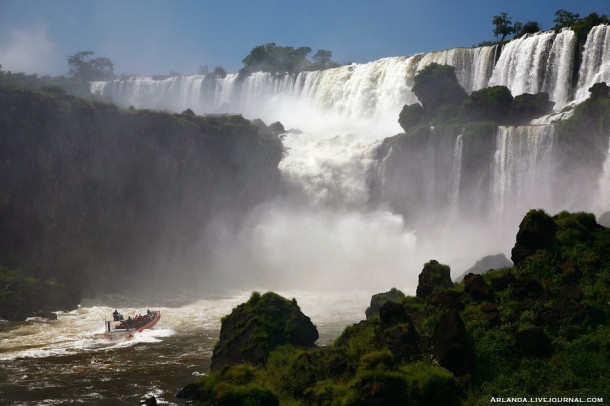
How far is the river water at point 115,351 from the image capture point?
21.5 m

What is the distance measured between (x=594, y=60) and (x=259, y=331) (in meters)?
41.8

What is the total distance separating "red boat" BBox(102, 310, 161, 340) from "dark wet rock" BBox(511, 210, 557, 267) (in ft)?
75.4

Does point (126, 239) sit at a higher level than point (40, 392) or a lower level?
higher

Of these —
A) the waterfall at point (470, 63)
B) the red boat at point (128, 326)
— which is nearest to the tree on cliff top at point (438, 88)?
the waterfall at point (470, 63)

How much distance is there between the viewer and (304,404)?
55.8ft

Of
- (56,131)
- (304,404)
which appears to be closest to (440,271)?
(304,404)

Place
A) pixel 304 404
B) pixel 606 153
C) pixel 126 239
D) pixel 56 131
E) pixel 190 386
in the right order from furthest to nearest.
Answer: pixel 126 239 < pixel 56 131 < pixel 606 153 < pixel 190 386 < pixel 304 404

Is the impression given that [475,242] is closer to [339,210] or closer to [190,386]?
[339,210]

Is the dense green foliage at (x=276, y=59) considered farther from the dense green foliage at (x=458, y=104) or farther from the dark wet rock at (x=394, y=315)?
the dark wet rock at (x=394, y=315)

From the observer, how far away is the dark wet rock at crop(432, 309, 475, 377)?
55.6 ft

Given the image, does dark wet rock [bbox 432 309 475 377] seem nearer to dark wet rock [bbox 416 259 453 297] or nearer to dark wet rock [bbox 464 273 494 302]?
dark wet rock [bbox 464 273 494 302]

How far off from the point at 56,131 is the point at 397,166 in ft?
106

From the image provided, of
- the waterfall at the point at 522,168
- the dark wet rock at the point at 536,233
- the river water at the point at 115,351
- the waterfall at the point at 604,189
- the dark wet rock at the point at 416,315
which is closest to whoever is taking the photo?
the dark wet rock at the point at 416,315

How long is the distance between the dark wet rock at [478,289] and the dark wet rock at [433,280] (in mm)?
2571
